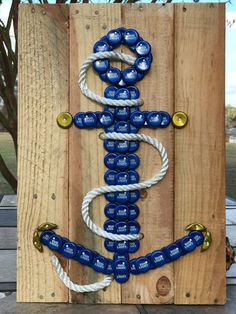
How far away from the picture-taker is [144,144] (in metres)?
1.40

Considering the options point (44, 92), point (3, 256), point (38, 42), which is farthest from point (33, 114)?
point (3, 256)

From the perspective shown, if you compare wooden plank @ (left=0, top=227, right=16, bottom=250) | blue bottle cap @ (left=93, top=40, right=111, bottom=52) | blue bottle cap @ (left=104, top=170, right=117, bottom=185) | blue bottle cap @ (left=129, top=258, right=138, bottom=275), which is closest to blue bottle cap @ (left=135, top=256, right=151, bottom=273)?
blue bottle cap @ (left=129, top=258, right=138, bottom=275)

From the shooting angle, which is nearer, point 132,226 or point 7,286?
point 132,226

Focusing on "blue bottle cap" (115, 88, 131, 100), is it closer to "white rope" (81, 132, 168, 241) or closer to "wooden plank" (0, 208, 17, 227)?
"white rope" (81, 132, 168, 241)

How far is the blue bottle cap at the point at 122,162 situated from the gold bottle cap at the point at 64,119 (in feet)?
0.51

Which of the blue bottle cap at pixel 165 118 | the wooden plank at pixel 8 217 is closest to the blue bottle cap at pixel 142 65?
the blue bottle cap at pixel 165 118

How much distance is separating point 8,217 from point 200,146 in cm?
159

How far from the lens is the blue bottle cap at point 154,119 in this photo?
1.38 meters

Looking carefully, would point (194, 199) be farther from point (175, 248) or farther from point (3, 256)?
point (3, 256)

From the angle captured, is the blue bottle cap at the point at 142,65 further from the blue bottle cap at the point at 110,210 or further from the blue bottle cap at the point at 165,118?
the blue bottle cap at the point at 110,210

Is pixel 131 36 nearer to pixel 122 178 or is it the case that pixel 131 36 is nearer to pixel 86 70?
pixel 86 70

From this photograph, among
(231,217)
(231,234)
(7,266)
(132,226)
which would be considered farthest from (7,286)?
(231,217)

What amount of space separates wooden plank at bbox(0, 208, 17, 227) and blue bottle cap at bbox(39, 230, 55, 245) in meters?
Answer: 1.16

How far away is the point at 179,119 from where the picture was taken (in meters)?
1.40
